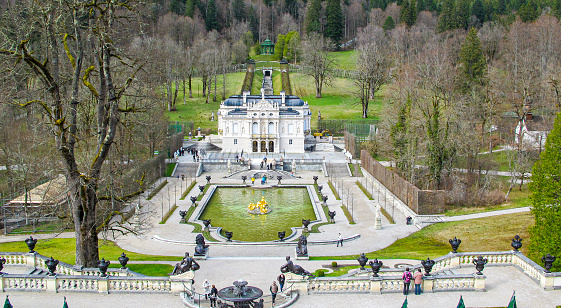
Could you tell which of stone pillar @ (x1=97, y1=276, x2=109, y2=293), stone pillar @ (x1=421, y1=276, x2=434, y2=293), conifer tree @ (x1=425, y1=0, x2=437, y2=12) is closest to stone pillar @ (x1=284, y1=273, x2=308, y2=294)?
stone pillar @ (x1=421, y1=276, x2=434, y2=293)

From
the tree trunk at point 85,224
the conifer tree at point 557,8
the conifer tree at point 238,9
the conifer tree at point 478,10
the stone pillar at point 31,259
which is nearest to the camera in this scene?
the tree trunk at point 85,224

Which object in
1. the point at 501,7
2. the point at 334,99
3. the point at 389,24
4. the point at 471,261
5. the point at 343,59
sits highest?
the point at 501,7

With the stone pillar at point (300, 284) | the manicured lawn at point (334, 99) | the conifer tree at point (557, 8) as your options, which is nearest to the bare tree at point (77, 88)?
the stone pillar at point (300, 284)

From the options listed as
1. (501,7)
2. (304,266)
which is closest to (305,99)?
(501,7)

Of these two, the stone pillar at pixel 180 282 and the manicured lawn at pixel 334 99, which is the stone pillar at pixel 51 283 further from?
the manicured lawn at pixel 334 99

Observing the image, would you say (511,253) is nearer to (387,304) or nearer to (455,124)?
(387,304)

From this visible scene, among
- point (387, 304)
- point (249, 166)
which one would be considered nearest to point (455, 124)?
point (249, 166)

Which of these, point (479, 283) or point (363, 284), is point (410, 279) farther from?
point (479, 283)
